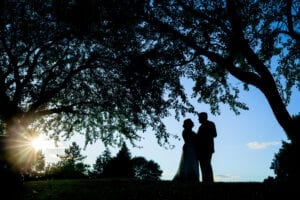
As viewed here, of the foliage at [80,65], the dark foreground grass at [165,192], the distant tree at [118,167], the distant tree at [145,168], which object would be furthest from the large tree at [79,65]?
the distant tree at [145,168]

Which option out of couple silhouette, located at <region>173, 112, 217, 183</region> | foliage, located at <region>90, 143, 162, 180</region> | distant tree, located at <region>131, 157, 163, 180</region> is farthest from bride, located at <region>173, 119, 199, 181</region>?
distant tree, located at <region>131, 157, 163, 180</region>

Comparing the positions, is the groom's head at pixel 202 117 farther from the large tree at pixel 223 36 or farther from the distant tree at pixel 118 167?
the distant tree at pixel 118 167

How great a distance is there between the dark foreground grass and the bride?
2504 mm

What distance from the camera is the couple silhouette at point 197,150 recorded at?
14422mm

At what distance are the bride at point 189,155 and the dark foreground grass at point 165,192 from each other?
2.50 meters

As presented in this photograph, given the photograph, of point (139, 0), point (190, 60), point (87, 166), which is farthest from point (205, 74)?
point (87, 166)

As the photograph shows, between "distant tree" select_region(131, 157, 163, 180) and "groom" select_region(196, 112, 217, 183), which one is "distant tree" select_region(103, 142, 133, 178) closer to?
"distant tree" select_region(131, 157, 163, 180)

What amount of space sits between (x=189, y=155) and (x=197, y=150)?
435 millimetres

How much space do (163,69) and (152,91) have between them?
1.72 metres

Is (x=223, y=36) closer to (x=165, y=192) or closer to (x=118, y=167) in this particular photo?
(x=165, y=192)

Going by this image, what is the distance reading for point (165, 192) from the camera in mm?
11727

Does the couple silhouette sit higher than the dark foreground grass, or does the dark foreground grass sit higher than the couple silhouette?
the couple silhouette

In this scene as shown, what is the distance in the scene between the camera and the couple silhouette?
47.3 ft

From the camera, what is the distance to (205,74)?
2305 cm
